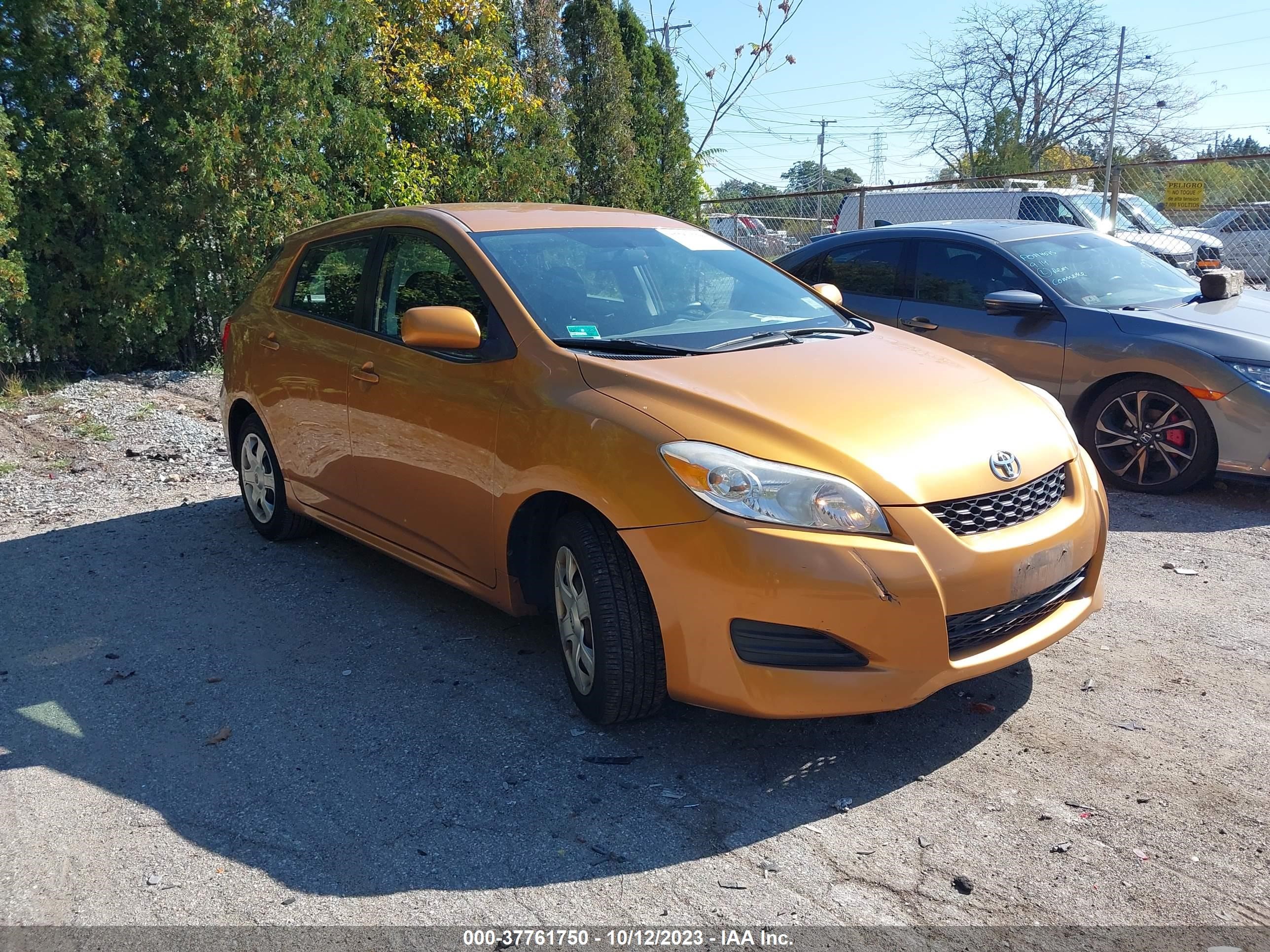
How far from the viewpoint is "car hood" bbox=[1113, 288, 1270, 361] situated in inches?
247

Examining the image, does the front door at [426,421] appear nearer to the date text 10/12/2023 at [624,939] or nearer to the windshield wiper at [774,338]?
the windshield wiper at [774,338]

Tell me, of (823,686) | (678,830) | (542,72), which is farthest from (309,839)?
(542,72)

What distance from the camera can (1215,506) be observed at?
6336 mm

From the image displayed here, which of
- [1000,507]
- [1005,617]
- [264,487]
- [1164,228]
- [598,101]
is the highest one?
[598,101]

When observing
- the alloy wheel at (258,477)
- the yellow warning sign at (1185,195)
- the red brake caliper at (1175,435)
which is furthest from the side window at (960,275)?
the yellow warning sign at (1185,195)

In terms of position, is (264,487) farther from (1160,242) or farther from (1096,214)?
(1096,214)

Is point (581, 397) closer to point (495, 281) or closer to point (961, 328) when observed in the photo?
point (495, 281)

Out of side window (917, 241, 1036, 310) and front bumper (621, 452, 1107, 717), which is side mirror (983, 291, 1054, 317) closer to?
side window (917, 241, 1036, 310)

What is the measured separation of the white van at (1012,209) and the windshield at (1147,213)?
197 millimetres

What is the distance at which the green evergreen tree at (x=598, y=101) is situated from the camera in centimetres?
1531

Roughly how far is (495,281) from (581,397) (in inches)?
31.9

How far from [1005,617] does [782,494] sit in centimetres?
84

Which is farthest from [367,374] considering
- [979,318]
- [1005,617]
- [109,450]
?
[979,318]

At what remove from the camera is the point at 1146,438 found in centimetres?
659
